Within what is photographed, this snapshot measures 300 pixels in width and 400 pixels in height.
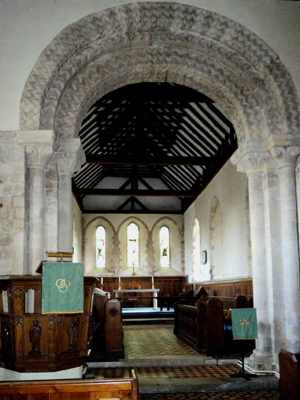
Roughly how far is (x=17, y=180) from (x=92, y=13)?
2.23 meters

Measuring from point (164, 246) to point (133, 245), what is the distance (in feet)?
4.44

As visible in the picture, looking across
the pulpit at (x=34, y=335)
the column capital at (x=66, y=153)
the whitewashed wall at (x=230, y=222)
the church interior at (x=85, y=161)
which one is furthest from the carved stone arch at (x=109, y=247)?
the pulpit at (x=34, y=335)

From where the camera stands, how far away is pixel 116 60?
5.83m

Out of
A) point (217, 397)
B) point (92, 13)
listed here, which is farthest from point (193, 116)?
point (217, 397)

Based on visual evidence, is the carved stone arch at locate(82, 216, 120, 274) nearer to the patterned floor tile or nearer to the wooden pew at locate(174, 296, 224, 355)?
the patterned floor tile

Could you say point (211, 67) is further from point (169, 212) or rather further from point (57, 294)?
point (169, 212)

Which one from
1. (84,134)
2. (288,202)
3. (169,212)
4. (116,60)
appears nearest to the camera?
(288,202)

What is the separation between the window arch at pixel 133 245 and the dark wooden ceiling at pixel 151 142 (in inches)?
29.8

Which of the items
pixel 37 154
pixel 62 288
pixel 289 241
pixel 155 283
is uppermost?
pixel 37 154

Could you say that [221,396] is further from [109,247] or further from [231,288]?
[109,247]

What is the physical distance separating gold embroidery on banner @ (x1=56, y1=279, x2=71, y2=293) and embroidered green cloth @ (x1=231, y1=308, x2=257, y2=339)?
223 centimetres

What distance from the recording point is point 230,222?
11.8 m

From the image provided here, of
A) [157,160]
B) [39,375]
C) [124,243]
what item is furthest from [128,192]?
[39,375]

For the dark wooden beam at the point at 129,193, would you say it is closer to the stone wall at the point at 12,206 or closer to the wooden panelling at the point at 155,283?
the wooden panelling at the point at 155,283
